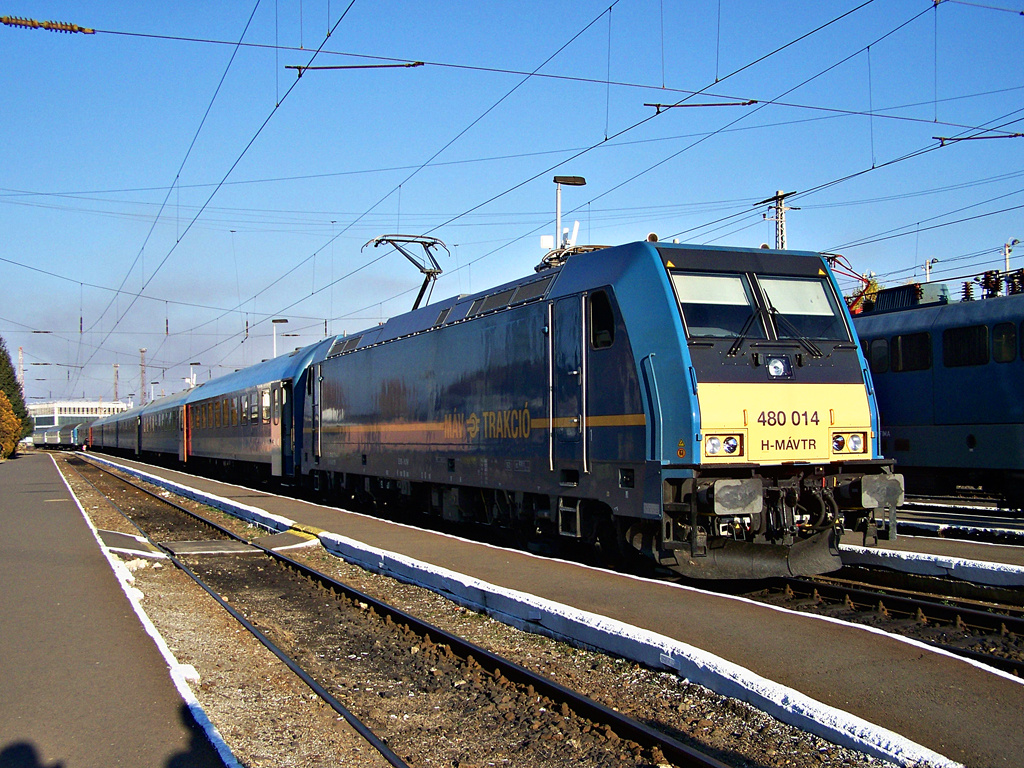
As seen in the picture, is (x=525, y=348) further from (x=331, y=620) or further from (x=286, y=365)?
(x=286, y=365)

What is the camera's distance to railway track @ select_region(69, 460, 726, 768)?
524 cm

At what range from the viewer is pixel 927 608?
826 cm

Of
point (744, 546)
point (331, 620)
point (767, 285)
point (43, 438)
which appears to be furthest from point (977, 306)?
point (43, 438)

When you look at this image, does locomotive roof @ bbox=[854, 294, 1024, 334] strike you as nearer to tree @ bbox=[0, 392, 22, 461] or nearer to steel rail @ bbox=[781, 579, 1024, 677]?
steel rail @ bbox=[781, 579, 1024, 677]

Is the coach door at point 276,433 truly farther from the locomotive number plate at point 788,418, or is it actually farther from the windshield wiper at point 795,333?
the locomotive number plate at point 788,418

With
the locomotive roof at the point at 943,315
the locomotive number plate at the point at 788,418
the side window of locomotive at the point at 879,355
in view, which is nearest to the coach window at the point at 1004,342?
the locomotive roof at the point at 943,315

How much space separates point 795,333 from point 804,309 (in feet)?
1.38

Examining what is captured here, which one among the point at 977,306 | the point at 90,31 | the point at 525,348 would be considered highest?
the point at 90,31

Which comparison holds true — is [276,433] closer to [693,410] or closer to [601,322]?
[601,322]

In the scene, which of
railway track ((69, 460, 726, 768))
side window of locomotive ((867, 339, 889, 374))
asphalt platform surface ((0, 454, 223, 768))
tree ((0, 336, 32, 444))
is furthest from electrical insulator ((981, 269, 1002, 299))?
tree ((0, 336, 32, 444))

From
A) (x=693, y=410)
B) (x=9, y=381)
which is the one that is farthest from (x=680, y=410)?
(x=9, y=381)

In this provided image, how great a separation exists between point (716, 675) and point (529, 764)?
4.60 feet

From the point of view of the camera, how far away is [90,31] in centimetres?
1064

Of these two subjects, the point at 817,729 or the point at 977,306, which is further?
the point at 977,306
